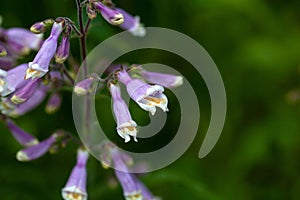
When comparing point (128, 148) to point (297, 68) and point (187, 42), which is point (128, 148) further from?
point (297, 68)

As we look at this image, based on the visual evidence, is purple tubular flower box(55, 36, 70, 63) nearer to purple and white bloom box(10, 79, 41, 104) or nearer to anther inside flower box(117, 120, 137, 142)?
purple and white bloom box(10, 79, 41, 104)

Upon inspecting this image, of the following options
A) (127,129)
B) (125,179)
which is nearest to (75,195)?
(125,179)

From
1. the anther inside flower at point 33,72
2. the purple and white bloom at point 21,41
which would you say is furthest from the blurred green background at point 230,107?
the anther inside flower at point 33,72

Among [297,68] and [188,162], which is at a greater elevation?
[297,68]

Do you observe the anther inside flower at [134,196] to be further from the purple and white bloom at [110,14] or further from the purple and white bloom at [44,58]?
the purple and white bloom at [110,14]

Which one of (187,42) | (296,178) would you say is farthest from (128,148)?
(296,178)
